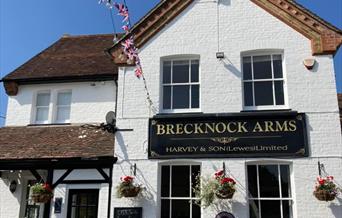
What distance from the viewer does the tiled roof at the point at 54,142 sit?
1091cm

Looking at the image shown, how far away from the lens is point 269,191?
32.0 feet

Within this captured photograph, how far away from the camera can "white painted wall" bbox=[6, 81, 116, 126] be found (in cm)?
1295

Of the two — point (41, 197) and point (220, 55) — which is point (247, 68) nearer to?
point (220, 55)

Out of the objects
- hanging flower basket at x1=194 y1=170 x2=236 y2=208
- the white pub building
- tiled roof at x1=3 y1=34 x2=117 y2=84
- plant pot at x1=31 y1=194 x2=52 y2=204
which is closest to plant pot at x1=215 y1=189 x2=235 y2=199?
hanging flower basket at x1=194 y1=170 x2=236 y2=208

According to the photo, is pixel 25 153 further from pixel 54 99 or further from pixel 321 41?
pixel 321 41

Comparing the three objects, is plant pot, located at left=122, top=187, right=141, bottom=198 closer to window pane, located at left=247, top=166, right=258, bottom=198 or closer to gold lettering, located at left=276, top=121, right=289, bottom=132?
window pane, located at left=247, top=166, right=258, bottom=198

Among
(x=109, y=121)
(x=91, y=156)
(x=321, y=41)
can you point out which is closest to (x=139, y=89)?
(x=109, y=121)

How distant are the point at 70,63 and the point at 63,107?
5.66 ft

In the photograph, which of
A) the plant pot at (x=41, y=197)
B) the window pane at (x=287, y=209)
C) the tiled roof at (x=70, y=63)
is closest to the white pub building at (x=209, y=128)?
the window pane at (x=287, y=209)

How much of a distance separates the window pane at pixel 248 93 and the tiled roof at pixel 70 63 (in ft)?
14.2

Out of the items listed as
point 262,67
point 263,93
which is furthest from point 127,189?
point 262,67

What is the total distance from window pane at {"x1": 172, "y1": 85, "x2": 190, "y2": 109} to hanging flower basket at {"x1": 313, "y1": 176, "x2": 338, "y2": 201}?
3.82 metres

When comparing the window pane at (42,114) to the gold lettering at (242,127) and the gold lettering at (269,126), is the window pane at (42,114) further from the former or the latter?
the gold lettering at (269,126)

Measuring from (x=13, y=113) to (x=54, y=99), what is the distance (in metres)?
1.48
